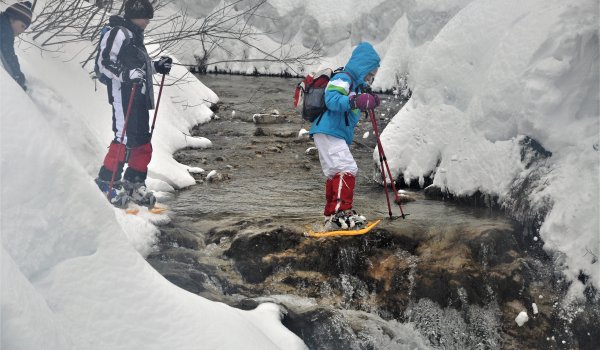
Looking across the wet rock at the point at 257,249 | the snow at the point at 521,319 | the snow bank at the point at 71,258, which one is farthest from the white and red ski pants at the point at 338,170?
the snow bank at the point at 71,258

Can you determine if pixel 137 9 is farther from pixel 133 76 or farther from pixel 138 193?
pixel 138 193

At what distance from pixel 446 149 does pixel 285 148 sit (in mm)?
3894

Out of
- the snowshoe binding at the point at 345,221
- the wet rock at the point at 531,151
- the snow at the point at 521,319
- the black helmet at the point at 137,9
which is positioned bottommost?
the snow at the point at 521,319

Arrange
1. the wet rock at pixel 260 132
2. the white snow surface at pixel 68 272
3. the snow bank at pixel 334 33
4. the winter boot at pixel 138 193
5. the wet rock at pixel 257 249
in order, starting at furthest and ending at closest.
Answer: the snow bank at pixel 334 33 → the wet rock at pixel 260 132 → the winter boot at pixel 138 193 → the wet rock at pixel 257 249 → the white snow surface at pixel 68 272

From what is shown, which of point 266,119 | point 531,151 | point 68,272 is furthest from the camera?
point 266,119

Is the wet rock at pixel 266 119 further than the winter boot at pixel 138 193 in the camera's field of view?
Yes

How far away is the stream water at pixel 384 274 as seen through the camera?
4285 millimetres

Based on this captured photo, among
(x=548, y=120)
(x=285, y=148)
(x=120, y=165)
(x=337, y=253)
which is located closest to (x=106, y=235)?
(x=337, y=253)

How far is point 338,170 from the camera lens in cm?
522

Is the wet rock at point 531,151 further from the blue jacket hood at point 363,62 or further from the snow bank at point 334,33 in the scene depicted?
the snow bank at point 334,33

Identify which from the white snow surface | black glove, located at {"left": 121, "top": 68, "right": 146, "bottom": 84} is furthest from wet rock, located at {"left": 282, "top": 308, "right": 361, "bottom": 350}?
black glove, located at {"left": 121, "top": 68, "right": 146, "bottom": 84}

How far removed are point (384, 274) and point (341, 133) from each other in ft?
4.30

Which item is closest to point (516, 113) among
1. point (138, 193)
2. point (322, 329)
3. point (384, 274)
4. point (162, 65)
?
Result: point (384, 274)

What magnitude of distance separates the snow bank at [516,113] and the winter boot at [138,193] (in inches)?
119
